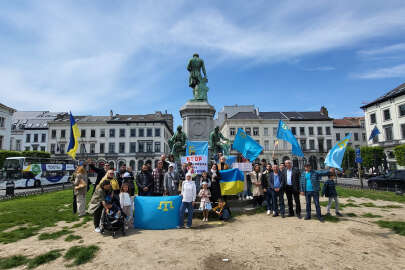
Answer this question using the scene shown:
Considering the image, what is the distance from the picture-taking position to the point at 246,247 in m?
5.54

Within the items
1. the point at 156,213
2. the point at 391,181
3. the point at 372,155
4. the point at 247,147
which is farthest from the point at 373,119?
the point at 156,213

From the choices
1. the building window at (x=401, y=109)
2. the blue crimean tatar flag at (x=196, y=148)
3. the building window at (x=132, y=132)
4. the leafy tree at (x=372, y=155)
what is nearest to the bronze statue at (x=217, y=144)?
the blue crimean tatar flag at (x=196, y=148)

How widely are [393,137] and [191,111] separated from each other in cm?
4300

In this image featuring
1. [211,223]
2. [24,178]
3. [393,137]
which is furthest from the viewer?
[393,137]

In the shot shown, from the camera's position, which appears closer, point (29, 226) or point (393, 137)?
point (29, 226)

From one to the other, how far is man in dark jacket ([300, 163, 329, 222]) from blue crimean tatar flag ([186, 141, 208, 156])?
539cm

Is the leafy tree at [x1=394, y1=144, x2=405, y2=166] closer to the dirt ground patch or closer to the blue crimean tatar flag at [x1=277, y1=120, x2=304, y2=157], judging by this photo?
the blue crimean tatar flag at [x1=277, y1=120, x2=304, y2=157]

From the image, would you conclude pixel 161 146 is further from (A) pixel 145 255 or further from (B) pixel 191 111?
(A) pixel 145 255

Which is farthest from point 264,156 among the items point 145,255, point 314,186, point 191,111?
point 145,255

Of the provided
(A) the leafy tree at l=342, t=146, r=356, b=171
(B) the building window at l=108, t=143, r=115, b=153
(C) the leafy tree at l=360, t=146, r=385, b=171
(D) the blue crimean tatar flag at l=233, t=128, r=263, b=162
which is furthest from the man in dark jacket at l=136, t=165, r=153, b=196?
(B) the building window at l=108, t=143, r=115, b=153

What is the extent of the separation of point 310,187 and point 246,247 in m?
3.95

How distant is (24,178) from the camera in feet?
83.3

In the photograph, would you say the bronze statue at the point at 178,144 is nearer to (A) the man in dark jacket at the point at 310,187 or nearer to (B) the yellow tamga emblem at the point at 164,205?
(B) the yellow tamga emblem at the point at 164,205

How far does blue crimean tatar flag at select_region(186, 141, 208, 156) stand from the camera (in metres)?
12.4
